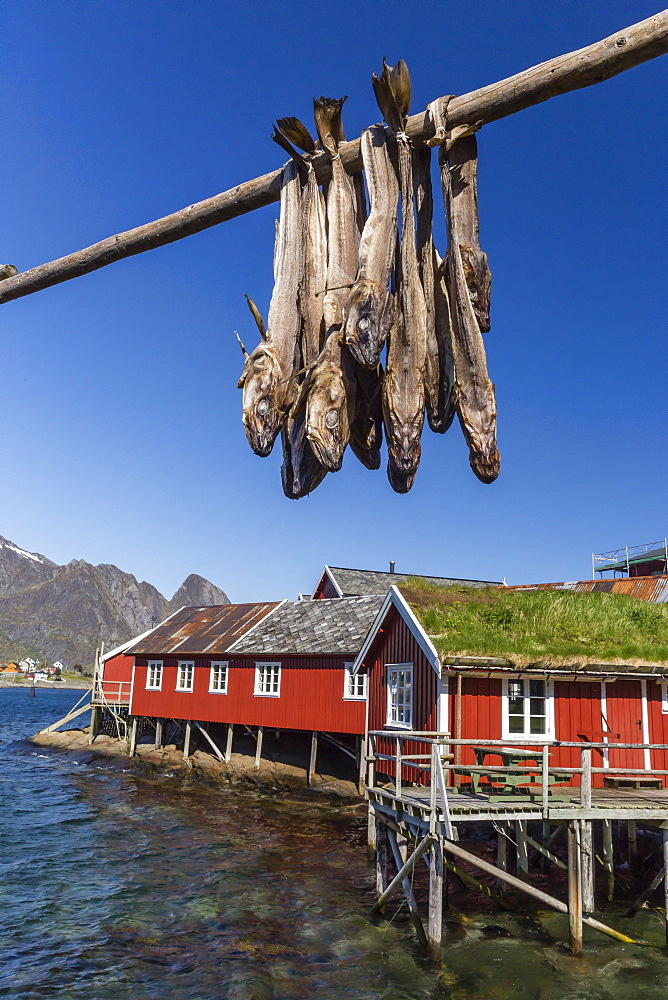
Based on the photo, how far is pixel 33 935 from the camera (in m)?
13.8

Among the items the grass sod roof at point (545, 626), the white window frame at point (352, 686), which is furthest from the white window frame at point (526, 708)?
the white window frame at point (352, 686)

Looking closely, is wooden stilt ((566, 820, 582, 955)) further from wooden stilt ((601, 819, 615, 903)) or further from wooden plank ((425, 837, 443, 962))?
wooden stilt ((601, 819, 615, 903))

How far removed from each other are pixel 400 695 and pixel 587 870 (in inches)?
274

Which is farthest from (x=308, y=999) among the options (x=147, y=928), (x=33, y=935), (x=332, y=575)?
(x=332, y=575)

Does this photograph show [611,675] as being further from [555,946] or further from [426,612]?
[555,946]

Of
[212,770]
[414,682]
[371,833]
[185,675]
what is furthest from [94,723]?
[371,833]

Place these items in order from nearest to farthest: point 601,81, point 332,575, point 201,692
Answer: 1. point 601,81
2. point 201,692
3. point 332,575

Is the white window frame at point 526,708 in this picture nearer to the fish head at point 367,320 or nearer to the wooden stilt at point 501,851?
the wooden stilt at point 501,851

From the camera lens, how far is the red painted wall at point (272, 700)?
92.7 ft

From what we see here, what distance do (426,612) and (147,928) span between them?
361 inches

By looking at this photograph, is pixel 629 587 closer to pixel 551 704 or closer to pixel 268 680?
pixel 268 680

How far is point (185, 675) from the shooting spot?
35.9 meters

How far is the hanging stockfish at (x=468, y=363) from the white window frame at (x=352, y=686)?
2633 cm

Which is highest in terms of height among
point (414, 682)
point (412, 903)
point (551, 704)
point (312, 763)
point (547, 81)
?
point (547, 81)
